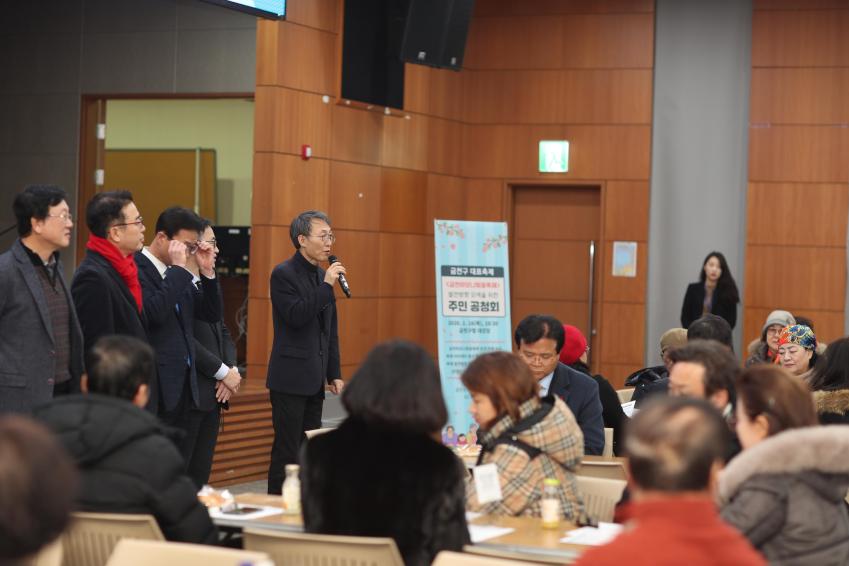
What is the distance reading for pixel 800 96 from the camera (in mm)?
10812

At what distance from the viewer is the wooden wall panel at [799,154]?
10727mm

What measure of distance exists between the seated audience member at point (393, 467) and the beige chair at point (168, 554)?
419mm

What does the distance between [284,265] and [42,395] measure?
1.97 meters

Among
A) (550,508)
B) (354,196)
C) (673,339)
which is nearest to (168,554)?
(550,508)

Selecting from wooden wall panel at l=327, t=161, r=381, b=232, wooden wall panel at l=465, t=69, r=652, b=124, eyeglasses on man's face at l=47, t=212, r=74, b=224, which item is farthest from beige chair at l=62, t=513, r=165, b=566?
wooden wall panel at l=465, t=69, r=652, b=124

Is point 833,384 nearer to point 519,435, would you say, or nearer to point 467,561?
point 519,435

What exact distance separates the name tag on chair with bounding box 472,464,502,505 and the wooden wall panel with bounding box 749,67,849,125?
797 centimetres

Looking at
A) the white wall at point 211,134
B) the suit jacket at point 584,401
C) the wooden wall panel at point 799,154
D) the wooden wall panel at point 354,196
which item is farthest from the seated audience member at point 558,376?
the white wall at point 211,134

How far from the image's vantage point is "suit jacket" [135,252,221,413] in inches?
212

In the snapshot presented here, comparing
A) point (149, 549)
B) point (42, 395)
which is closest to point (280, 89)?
point (42, 395)

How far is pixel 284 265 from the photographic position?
6293 mm

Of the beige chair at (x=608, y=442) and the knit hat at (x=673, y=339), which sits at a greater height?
the knit hat at (x=673, y=339)

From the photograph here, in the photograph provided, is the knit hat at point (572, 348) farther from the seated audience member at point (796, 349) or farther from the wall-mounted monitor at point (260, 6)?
the wall-mounted monitor at point (260, 6)

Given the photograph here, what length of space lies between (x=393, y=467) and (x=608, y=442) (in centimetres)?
263
